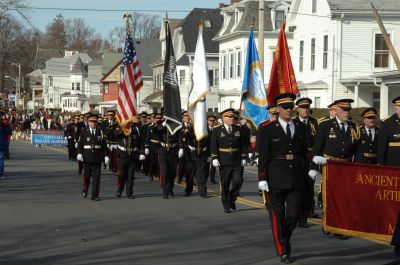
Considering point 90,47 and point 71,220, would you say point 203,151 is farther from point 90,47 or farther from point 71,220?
point 90,47

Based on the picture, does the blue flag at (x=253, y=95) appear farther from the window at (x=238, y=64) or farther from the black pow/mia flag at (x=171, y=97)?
the window at (x=238, y=64)

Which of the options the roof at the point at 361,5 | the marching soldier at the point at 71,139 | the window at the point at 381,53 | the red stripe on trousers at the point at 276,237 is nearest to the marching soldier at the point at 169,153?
the red stripe on trousers at the point at 276,237

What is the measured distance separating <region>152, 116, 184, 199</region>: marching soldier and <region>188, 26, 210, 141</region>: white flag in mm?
542

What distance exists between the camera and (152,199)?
59.1ft

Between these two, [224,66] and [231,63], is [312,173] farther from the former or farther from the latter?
[224,66]

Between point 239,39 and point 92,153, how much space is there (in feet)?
126

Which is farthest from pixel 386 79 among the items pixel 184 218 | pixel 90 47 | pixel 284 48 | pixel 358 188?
pixel 90 47

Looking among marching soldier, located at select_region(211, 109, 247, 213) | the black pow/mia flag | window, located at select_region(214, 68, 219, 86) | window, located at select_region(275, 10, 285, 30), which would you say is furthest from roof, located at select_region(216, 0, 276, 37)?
marching soldier, located at select_region(211, 109, 247, 213)

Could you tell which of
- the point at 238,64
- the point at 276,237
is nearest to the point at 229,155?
the point at 276,237

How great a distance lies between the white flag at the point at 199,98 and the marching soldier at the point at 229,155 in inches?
98.3

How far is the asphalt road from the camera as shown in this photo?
10438 millimetres

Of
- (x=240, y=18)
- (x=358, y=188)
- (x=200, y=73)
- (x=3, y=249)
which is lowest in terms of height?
(x=3, y=249)

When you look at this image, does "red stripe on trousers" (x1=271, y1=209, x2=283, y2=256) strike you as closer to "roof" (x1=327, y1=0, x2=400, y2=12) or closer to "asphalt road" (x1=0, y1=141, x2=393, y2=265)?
"asphalt road" (x1=0, y1=141, x2=393, y2=265)

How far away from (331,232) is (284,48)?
8335 mm
